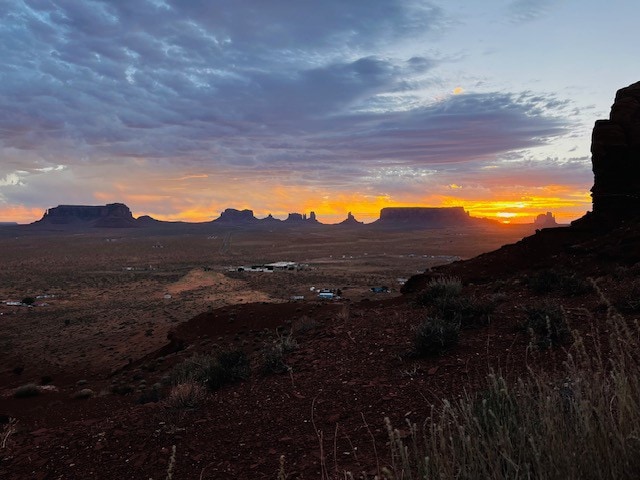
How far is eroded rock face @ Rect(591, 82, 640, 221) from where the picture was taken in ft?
61.1

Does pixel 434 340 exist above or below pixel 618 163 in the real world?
below

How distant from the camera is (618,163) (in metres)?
19.1

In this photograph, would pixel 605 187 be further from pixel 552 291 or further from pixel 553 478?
pixel 553 478

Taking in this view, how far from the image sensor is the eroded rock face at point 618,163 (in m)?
18.6

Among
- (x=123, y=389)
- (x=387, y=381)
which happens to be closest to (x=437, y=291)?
(x=387, y=381)

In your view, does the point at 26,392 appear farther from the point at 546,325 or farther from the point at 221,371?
the point at 546,325

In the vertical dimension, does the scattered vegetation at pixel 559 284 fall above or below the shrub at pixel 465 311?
above

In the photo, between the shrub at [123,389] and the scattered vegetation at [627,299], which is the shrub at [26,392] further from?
the scattered vegetation at [627,299]

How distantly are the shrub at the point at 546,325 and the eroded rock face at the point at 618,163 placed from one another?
14.4 metres

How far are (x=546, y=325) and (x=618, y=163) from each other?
16993 mm

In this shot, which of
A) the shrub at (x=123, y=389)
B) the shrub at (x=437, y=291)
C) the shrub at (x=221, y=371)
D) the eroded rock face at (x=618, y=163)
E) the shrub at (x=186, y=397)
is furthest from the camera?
the eroded rock face at (x=618, y=163)

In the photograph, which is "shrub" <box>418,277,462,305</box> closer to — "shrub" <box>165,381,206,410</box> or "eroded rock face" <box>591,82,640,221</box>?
"shrub" <box>165,381,206,410</box>

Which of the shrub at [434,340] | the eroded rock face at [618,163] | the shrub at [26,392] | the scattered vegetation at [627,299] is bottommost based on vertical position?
the shrub at [26,392]

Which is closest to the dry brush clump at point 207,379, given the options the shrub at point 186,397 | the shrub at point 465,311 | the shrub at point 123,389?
the shrub at point 186,397
